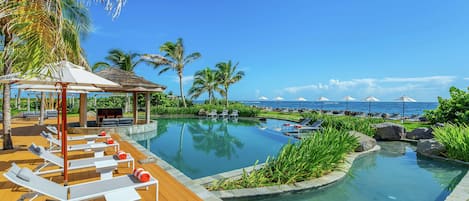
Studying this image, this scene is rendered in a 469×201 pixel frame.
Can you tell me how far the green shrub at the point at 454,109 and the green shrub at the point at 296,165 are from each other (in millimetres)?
7857

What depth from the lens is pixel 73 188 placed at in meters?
3.23

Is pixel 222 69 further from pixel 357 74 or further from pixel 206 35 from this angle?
pixel 357 74

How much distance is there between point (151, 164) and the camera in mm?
5598

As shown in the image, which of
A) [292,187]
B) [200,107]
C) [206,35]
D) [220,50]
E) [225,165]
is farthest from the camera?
[220,50]

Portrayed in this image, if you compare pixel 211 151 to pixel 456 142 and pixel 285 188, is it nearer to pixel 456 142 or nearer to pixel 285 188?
pixel 285 188

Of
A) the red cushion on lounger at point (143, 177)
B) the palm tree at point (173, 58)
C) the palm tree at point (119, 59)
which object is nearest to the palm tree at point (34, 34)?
the red cushion on lounger at point (143, 177)

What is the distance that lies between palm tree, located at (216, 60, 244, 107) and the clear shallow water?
22071 millimetres

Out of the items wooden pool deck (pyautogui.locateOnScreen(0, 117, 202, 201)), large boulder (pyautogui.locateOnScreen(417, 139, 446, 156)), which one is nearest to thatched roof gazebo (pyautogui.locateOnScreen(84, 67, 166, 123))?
wooden pool deck (pyautogui.locateOnScreen(0, 117, 202, 201))

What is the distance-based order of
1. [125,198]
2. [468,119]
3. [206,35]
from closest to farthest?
[125,198] → [468,119] → [206,35]

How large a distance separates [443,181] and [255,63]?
112 ft

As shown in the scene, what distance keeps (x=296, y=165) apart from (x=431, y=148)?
215 inches

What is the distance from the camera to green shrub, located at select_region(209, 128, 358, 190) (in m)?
4.84

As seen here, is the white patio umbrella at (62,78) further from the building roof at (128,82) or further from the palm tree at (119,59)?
the palm tree at (119,59)

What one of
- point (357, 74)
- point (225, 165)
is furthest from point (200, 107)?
point (357, 74)
